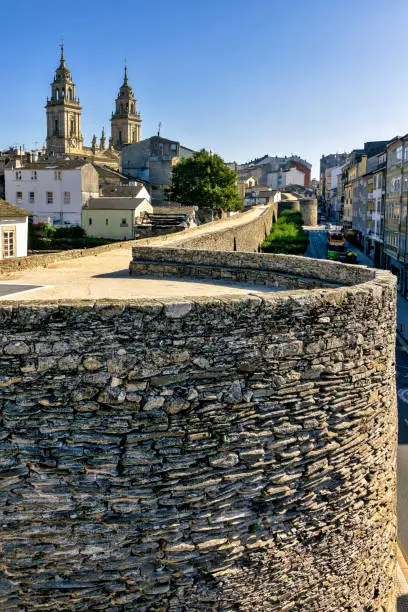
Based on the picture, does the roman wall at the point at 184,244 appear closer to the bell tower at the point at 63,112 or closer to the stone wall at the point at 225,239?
the stone wall at the point at 225,239

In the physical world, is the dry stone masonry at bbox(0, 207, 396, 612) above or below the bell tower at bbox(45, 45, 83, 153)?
below

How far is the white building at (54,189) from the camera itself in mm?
44969

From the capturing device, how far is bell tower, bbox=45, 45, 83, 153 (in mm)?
101938

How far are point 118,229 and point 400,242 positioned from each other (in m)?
18.8

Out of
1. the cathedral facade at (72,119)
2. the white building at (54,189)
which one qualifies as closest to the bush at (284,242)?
the white building at (54,189)

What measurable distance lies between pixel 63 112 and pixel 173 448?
105394 mm

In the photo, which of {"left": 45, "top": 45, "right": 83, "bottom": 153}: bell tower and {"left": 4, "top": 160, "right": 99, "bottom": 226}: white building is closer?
{"left": 4, "top": 160, "right": 99, "bottom": 226}: white building

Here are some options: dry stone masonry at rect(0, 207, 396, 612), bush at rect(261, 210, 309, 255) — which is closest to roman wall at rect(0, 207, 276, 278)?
bush at rect(261, 210, 309, 255)

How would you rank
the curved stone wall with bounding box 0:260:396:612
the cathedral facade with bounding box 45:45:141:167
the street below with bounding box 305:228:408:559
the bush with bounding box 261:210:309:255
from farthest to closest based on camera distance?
1. the cathedral facade with bounding box 45:45:141:167
2. the bush with bounding box 261:210:309:255
3. the street below with bounding box 305:228:408:559
4. the curved stone wall with bounding box 0:260:396:612

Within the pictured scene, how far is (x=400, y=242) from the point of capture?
114ft

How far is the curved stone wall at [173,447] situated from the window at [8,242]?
2030 cm

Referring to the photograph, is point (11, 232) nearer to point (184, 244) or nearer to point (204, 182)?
point (184, 244)

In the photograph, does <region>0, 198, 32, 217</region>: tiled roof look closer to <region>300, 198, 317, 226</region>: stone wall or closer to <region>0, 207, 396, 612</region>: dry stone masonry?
<region>0, 207, 396, 612</region>: dry stone masonry

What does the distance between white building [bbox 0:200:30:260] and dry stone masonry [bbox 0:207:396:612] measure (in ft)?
65.5
